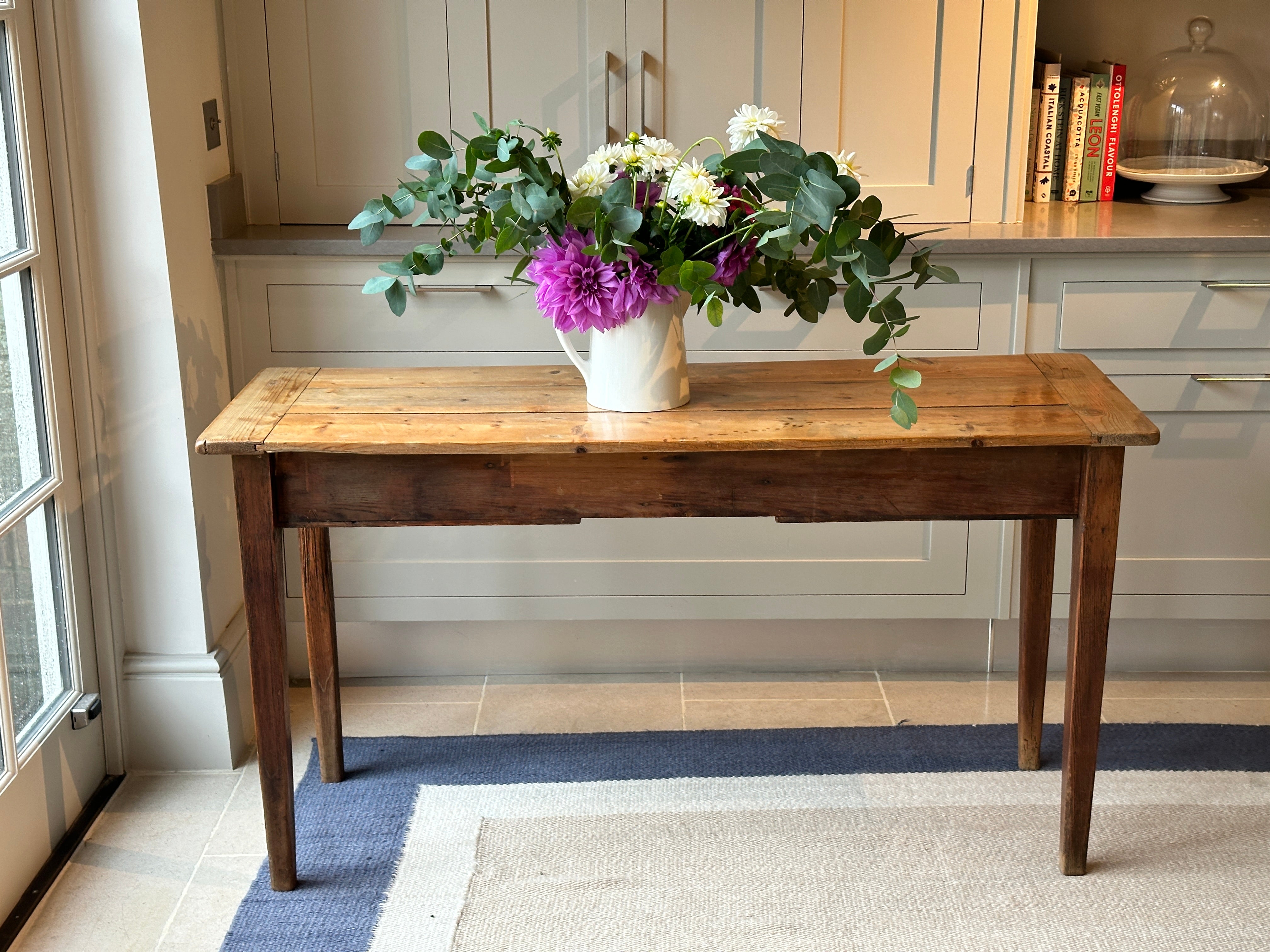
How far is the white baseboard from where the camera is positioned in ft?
7.60

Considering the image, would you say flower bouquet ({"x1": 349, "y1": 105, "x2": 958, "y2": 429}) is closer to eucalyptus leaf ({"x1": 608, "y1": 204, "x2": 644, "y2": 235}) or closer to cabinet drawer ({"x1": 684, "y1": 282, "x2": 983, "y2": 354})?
eucalyptus leaf ({"x1": 608, "y1": 204, "x2": 644, "y2": 235})

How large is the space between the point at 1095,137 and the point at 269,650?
82.8 inches

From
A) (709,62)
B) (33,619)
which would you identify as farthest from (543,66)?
(33,619)

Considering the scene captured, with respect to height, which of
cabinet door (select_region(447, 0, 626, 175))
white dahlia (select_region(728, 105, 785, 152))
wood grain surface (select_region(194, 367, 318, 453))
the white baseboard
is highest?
cabinet door (select_region(447, 0, 626, 175))

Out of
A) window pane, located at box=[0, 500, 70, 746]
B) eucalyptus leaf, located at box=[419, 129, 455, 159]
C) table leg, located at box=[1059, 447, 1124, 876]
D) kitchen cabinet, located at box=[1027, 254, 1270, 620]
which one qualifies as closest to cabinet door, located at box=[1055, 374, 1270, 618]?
kitchen cabinet, located at box=[1027, 254, 1270, 620]

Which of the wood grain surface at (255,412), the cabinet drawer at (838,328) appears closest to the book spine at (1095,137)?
the cabinet drawer at (838,328)

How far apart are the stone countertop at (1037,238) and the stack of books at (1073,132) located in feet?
0.72

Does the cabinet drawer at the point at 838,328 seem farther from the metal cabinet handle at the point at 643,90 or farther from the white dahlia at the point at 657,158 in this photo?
the white dahlia at the point at 657,158

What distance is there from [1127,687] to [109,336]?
84.4 inches

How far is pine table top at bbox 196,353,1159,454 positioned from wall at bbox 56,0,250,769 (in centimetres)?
31

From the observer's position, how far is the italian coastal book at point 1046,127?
8.97ft

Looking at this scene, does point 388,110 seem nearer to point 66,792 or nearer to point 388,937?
point 66,792

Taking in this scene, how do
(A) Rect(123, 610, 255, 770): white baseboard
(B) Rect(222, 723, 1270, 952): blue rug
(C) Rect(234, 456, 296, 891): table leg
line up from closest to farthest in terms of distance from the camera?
1. (C) Rect(234, 456, 296, 891): table leg
2. (B) Rect(222, 723, 1270, 952): blue rug
3. (A) Rect(123, 610, 255, 770): white baseboard

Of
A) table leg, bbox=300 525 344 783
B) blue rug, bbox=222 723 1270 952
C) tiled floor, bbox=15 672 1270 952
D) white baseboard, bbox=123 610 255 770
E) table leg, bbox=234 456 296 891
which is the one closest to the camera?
table leg, bbox=234 456 296 891
